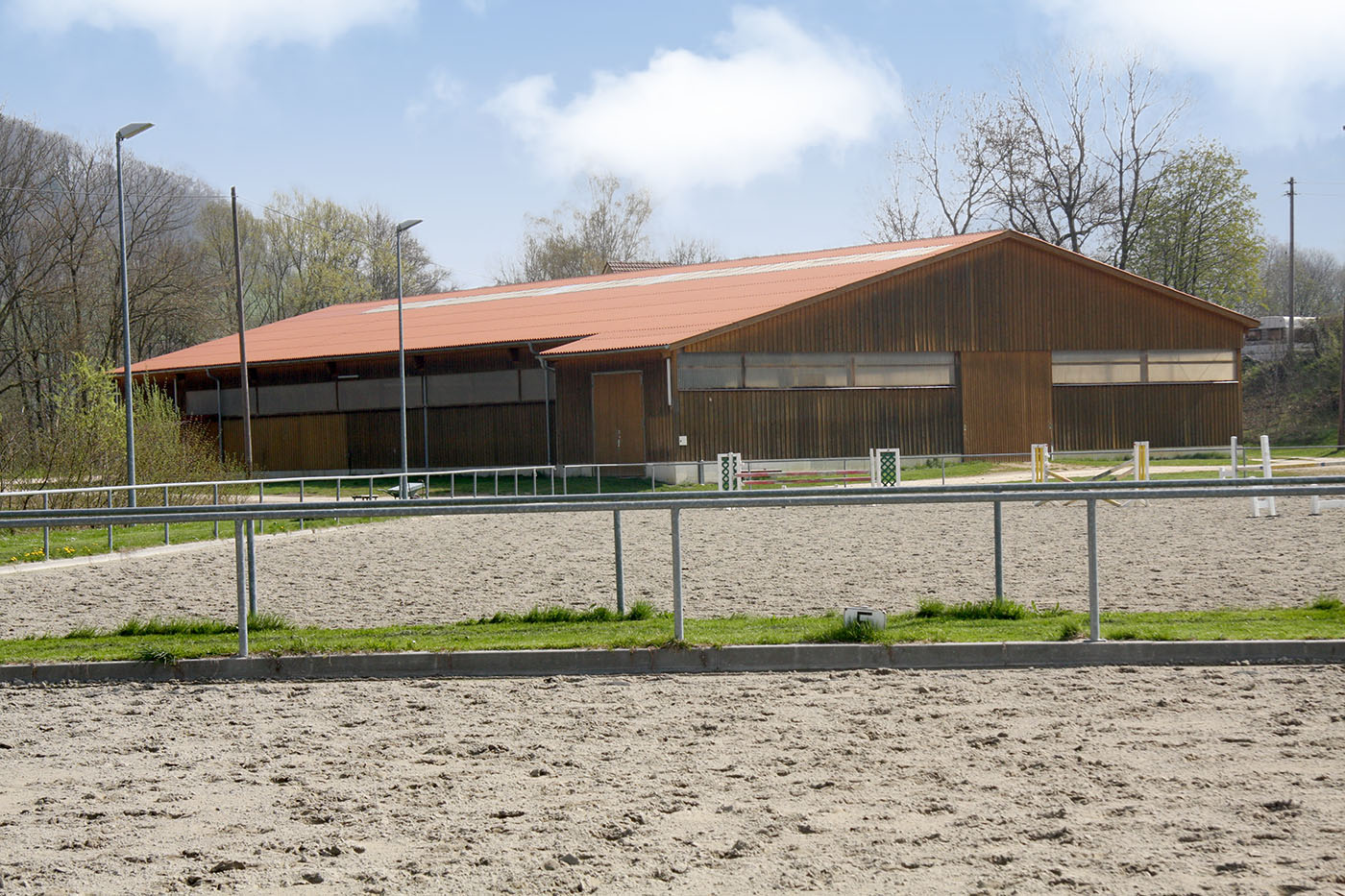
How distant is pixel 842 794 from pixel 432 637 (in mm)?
5063

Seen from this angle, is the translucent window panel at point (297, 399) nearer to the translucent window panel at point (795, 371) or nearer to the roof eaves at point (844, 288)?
the roof eaves at point (844, 288)

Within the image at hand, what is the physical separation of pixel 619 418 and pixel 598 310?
6.53 meters

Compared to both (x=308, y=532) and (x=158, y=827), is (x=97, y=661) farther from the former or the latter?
(x=308, y=532)

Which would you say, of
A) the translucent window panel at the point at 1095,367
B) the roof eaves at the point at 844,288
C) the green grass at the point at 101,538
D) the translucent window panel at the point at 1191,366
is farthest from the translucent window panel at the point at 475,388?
the translucent window panel at the point at 1191,366

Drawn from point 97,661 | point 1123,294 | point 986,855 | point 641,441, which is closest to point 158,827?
point 986,855

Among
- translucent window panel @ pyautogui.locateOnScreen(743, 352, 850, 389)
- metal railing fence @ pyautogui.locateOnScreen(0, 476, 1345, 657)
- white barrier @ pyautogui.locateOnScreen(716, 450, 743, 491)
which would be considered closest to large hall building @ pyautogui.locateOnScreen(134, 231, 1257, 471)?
translucent window panel @ pyautogui.locateOnScreen(743, 352, 850, 389)

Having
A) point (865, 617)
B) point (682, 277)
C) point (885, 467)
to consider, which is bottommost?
point (865, 617)

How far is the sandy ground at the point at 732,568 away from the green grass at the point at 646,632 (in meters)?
0.94

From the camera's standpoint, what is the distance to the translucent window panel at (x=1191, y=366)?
42.2m

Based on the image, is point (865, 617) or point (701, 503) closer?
point (865, 617)

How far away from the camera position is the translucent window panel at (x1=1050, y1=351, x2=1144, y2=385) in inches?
1620

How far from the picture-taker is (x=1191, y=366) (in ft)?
140

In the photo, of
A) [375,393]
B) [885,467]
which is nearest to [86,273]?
[375,393]

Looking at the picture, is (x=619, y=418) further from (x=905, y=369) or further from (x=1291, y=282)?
(x=1291, y=282)
